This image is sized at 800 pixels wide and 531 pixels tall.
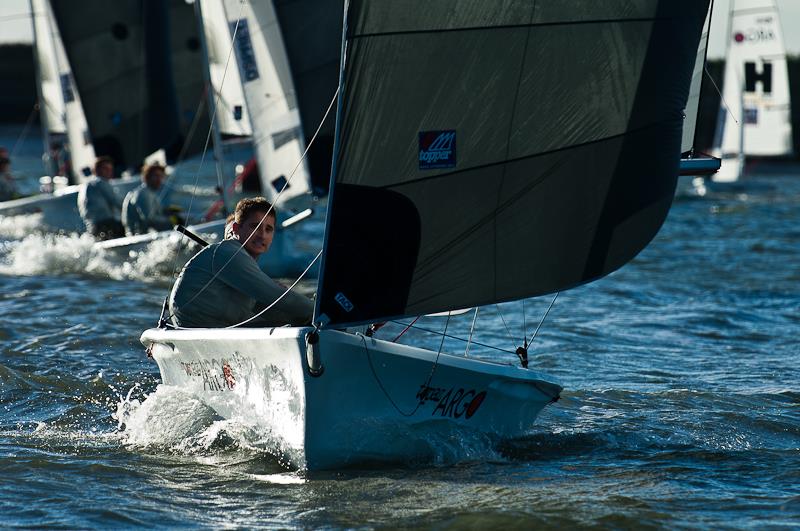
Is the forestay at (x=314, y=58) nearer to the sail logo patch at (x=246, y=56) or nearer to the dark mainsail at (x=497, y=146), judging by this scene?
the sail logo patch at (x=246, y=56)

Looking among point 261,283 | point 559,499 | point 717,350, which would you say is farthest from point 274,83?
point 559,499

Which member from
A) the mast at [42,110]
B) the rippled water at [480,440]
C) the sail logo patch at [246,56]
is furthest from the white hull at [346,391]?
the mast at [42,110]

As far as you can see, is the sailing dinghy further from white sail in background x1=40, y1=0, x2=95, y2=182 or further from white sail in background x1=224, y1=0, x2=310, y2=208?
white sail in background x1=40, y1=0, x2=95, y2=182

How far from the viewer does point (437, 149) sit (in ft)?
17.7

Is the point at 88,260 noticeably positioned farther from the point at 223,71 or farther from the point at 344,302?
the point at 344,302

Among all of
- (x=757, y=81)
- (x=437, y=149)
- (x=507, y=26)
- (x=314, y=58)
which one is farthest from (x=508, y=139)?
(x=757, y=81)

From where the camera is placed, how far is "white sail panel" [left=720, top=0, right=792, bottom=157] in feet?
97.3

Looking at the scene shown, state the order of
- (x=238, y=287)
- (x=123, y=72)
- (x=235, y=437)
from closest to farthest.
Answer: (x=238, y=287) → (x=235, y=437) → (x=123, y=72)

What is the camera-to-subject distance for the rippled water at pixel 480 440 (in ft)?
16.9

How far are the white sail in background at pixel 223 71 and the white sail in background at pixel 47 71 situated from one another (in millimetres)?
6433

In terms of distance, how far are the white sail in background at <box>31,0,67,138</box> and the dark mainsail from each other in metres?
15.5

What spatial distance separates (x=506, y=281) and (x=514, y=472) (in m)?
0.86

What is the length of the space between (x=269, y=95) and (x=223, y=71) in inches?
36.7

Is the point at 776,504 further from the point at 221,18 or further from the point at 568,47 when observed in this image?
the point at 221,18
